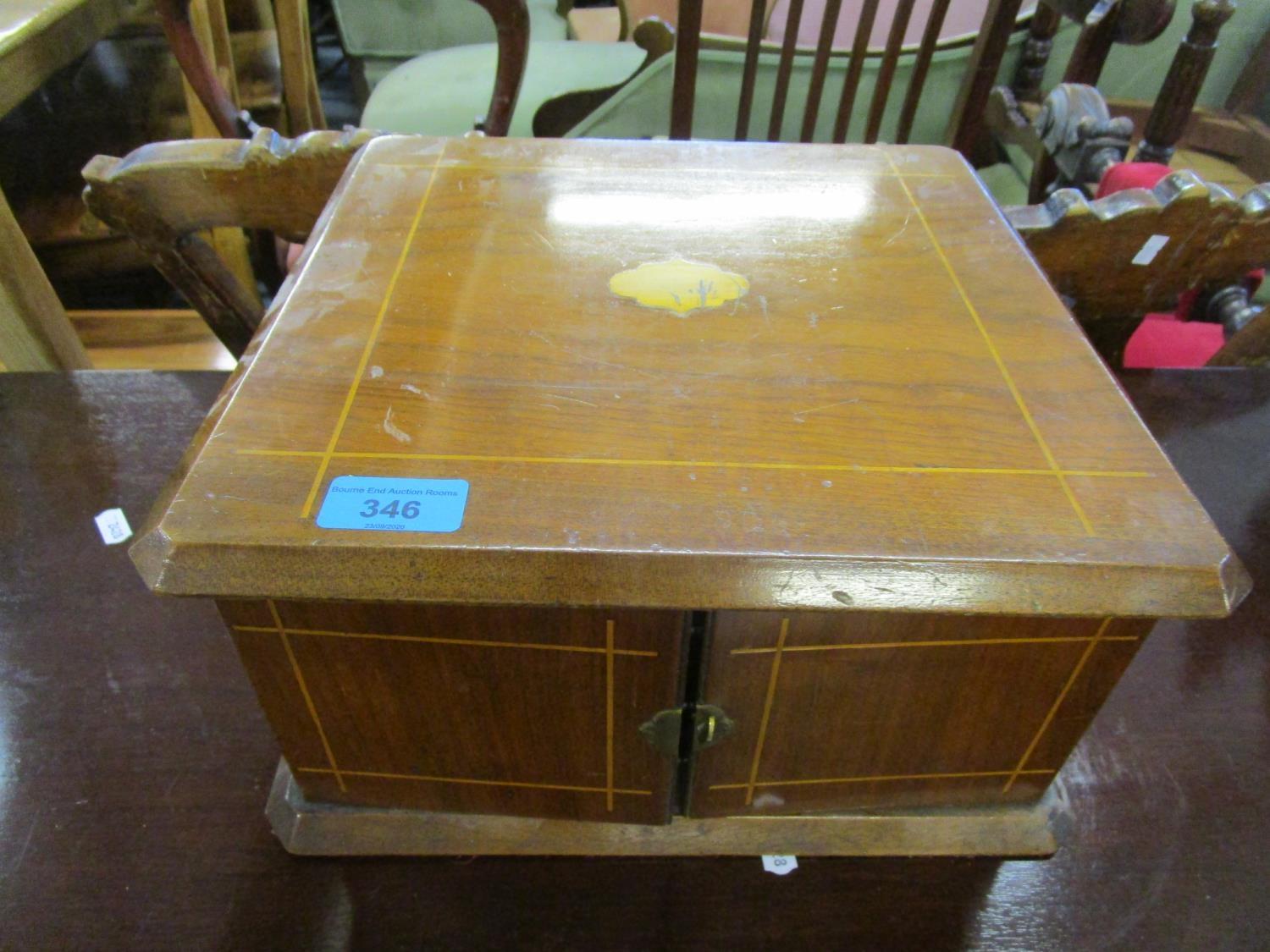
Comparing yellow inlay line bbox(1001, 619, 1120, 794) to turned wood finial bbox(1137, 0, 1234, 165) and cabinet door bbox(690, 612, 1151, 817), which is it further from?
turned wood finial bbox(1137, 0, 1234, 165)

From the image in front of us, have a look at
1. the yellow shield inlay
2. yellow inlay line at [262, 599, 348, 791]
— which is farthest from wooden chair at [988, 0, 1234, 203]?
yellow inlay line at [262, 599, 348, 791]

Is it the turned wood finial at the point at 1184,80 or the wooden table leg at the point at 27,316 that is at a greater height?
the turned wood finial at the point at 1184,80

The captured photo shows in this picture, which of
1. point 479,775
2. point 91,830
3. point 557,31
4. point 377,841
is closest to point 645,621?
point 479,775

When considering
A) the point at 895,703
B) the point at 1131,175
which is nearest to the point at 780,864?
the point at 895,703

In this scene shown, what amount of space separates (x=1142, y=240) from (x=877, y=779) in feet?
2.15

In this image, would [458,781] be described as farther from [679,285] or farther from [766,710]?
[679,285]

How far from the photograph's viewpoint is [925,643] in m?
0.54

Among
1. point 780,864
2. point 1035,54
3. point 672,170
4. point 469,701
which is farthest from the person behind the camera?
point 1035,54

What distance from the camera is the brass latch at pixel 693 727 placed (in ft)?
1.91

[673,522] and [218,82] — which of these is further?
[218,82]

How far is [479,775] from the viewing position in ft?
2.08

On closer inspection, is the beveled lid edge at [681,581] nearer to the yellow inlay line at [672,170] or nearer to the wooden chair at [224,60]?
the yellow inlay line at [672,170]

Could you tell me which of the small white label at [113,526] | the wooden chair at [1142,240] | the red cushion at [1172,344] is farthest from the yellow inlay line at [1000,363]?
the small white label at [113,526]

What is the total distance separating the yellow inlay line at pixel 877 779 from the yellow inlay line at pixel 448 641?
0.18 m
